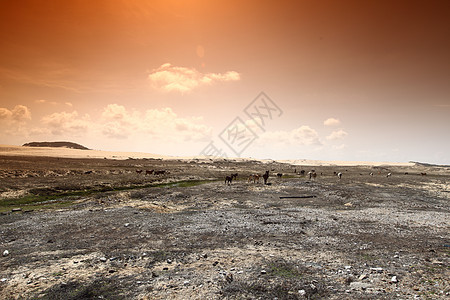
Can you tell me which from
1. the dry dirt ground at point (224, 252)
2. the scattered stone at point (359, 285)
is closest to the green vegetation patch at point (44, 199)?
the dry dirt ground at point (224, 252)

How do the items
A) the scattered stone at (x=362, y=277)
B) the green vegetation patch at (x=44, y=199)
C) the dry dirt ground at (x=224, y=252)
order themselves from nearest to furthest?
the dry dirt ground at (x=224, y=252) → the scattered stone at (x=362, y=277) → the green vegetation patch at (x=44, y=199)

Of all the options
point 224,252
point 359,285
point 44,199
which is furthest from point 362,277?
point 44,199

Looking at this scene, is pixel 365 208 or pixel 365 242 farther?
pixel 365 208

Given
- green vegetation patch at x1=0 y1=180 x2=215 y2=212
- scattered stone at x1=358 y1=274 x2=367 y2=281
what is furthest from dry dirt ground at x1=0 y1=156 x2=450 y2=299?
green vegetation patch at x1=0 y1=180 x2=215 y2=212

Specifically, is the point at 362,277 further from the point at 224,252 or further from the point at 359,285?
the point at 224,252

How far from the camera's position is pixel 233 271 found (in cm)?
1046

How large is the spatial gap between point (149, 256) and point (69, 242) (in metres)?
5.90

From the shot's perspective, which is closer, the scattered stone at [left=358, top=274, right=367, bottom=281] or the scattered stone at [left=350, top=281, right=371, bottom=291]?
the scattered stone at [left=350, top=281, right=371, bottom=291]

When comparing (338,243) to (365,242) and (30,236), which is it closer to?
(365,242)

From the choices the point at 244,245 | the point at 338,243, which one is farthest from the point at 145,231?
→ the point at 338,243

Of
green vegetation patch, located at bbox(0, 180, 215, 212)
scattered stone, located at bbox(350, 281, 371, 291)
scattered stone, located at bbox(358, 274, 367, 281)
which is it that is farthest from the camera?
green vegetation patch, located at bbox(0, 180, 215, 212)

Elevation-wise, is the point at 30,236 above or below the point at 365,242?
below

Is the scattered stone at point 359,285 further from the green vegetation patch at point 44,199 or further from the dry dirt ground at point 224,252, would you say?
the green vegetation patch at point 44,199

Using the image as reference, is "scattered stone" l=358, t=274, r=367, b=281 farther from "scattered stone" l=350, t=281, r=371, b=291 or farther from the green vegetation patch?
the green vegetation patch
